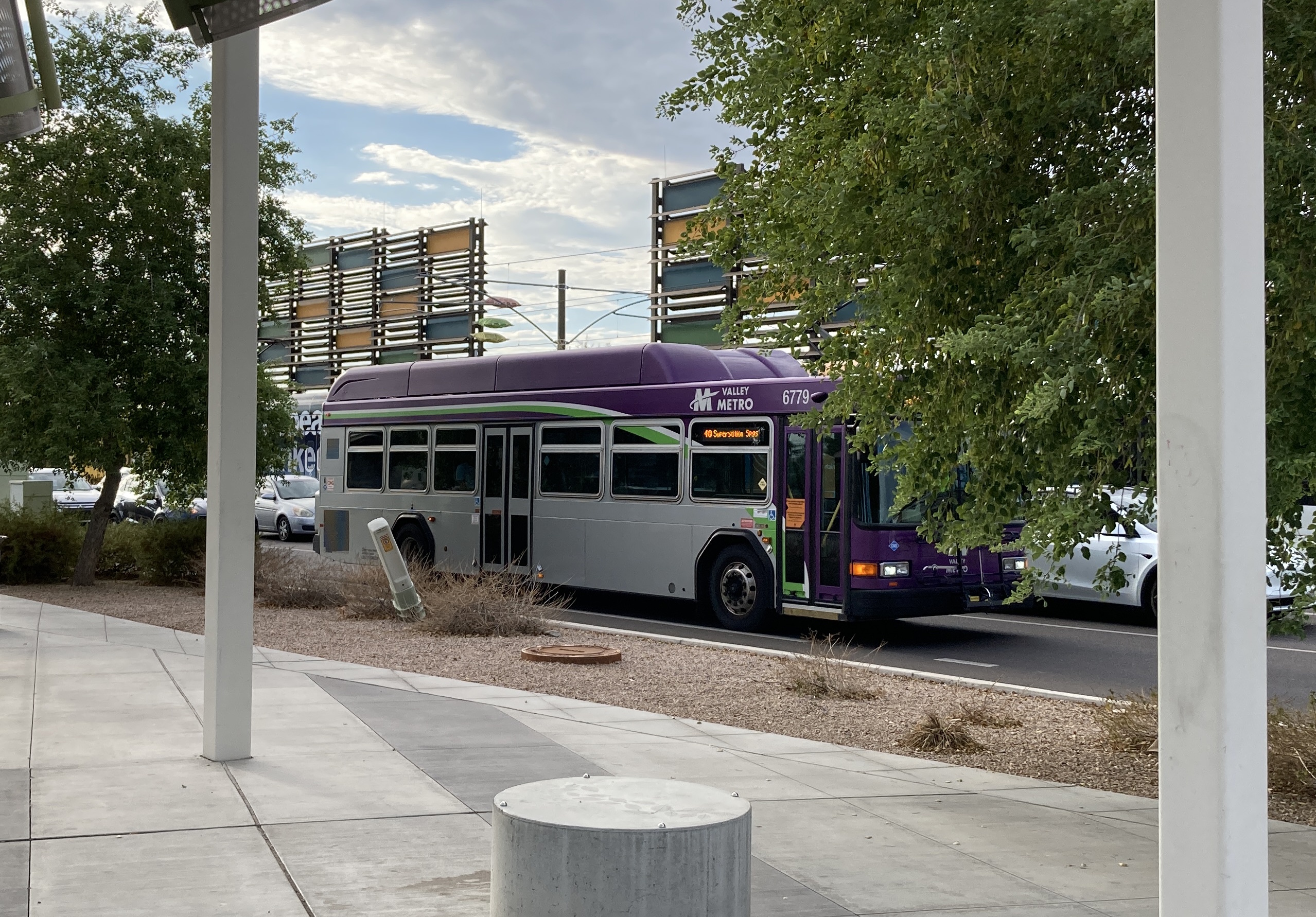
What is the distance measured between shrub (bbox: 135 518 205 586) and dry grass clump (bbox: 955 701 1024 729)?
519 inches

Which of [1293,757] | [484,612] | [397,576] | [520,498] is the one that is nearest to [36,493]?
[520,498]

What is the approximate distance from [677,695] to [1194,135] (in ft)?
25.4

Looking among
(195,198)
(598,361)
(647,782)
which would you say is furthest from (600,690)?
(195,198)

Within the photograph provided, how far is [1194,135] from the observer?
137 inches

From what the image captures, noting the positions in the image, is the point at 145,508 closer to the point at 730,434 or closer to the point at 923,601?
the point at 730,434

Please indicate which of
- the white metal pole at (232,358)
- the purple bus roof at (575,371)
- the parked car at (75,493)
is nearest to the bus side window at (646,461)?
the purple bus roof at (575,371)

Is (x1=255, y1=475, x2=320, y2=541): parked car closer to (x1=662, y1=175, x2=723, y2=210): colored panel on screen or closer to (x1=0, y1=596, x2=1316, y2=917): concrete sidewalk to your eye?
(x1=662, y1=175, x2=723, y2=210): colored panel on screen

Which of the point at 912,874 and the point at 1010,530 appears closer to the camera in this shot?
the point at 912,874

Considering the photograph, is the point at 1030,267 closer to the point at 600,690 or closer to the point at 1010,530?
the point at 600,690

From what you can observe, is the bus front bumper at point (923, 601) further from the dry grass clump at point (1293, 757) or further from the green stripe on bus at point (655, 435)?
the dry grass clump at point (1293, 757)

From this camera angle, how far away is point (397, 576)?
1519 centimetres

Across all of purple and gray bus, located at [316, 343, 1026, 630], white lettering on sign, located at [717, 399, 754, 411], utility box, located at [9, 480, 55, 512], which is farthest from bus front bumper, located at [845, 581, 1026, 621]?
utility box, located at [9, 480, 55, 512]

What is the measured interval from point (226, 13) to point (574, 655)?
7.14 m

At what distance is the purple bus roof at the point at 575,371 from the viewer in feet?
55.4
